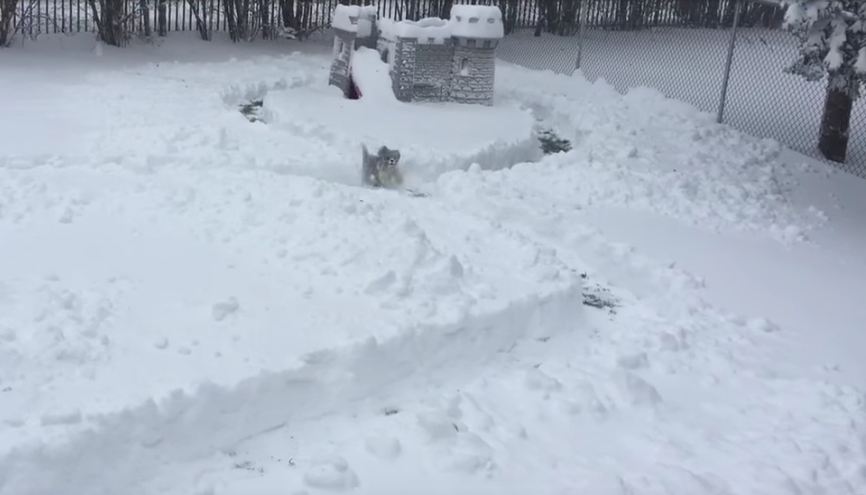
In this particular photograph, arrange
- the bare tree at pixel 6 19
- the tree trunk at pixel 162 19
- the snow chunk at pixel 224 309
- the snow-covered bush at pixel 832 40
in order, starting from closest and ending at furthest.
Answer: the snow chunk at pixel 224 309, the snow-covered bush at pixel 832 40, the bare tree at pixel 6 19, the tree trunk at pixel 162 19

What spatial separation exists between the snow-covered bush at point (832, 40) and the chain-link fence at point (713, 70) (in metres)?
1.20

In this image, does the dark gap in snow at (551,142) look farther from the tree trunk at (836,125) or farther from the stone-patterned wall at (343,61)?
Result: the tree trunk at (836,125)

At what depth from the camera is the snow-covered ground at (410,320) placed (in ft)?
14.5

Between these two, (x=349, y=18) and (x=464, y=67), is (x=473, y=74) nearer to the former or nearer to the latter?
(x=464, y=67)

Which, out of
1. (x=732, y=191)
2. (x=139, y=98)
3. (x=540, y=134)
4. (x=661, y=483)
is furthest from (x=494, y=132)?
(x=661, y=483)

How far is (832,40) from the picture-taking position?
1011 cm

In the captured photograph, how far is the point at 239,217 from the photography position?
6.77m

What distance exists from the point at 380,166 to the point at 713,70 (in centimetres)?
882

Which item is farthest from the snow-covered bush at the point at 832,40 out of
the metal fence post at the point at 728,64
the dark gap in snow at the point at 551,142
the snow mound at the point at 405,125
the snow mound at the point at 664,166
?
the snow mound at the point at 405,125

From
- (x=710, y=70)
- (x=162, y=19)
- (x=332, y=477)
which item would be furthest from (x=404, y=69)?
(x=332, y=477)

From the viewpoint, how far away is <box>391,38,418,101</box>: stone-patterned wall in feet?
38.0

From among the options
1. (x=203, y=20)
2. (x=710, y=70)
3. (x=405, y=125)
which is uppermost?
(x=203, y=20)

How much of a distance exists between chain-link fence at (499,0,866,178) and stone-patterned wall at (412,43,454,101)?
3.33 metres

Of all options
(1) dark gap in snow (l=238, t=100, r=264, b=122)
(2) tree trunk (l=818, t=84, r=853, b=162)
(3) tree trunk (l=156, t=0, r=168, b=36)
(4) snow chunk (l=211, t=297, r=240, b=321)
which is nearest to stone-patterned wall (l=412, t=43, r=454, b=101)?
(1) dark gap in snow (l=238, t=100, r=264, b=122)
